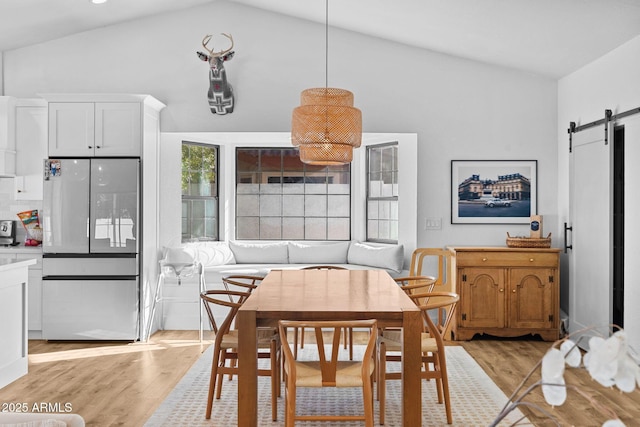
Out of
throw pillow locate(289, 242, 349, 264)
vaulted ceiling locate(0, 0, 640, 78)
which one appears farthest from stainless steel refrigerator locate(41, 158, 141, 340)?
throw pillow locate(289, 242, 349, 264)

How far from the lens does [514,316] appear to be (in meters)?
5.54

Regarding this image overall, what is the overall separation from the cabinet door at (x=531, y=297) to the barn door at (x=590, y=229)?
26 centimetres

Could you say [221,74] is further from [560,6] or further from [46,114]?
[560,6]

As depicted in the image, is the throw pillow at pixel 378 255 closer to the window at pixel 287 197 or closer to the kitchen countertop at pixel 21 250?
the window at pixel 287 197

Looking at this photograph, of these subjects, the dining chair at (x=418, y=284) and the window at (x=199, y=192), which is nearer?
the dining chair at (x=418, y=284)

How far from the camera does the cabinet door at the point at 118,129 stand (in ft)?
18.3

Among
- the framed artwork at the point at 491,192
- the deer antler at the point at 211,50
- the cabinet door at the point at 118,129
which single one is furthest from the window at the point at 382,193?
the cabinet door at the point at 118,129

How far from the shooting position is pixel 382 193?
22.1 ft

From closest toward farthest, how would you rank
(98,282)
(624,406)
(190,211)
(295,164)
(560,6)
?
(624,406) < (560,6) < (98,282) < (190,211) < (295,164)

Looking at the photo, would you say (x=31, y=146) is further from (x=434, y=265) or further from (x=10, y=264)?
(x=434, y=265)

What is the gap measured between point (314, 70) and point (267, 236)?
7.02 ft

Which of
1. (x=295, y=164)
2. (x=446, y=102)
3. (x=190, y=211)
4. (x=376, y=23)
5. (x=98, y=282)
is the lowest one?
(x=98, y=282)

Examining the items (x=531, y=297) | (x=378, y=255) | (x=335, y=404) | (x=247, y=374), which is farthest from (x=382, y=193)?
(x=247, y=374)

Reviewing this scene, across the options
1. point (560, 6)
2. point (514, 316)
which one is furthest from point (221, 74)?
point (514, 316)
